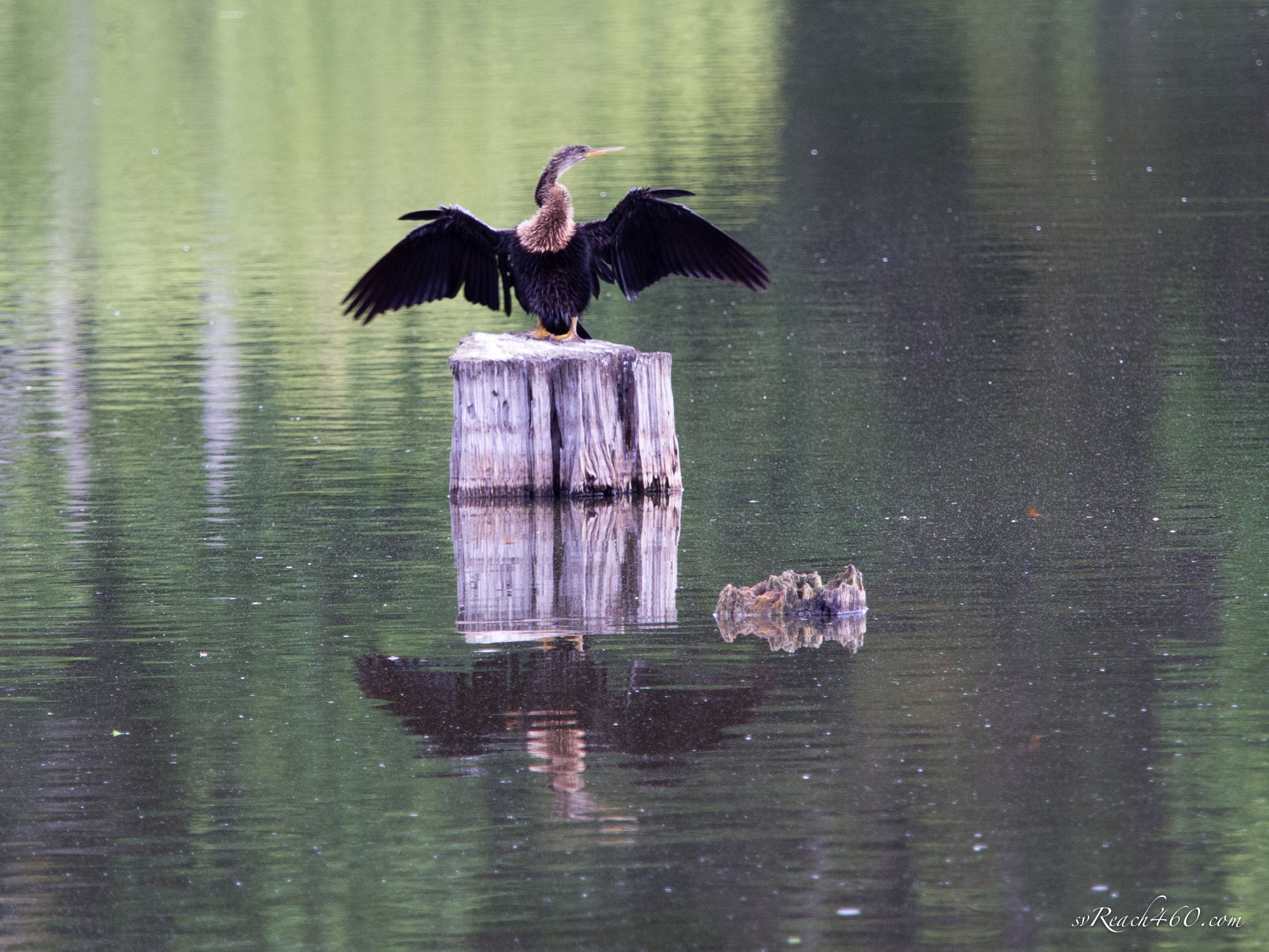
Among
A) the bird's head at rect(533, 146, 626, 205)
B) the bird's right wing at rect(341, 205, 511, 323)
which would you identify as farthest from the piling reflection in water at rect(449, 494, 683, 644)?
the bird's head at rect(533, 146, 626, 205)

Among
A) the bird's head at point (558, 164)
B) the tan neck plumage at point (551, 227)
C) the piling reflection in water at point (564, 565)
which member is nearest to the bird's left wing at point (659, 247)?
the tan neck plumage at point (551, 227)

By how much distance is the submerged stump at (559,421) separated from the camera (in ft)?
36.8

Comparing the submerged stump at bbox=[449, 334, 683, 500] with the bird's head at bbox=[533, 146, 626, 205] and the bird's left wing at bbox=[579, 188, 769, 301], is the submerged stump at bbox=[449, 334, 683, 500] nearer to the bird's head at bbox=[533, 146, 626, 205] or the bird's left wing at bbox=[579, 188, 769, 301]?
the bird's left wing at bbox=[579, 188, 769, 301]

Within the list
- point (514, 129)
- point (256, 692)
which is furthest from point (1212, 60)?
point (256, 692)

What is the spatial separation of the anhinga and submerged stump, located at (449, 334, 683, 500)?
1.16ft

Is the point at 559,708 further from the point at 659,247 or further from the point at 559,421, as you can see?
the point at 659,247

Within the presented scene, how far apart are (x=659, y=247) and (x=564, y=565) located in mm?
2570

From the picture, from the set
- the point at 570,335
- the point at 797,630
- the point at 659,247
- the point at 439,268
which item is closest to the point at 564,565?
the point at 797,630

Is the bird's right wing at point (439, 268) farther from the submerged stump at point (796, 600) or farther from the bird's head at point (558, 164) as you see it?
the submerged stump at point (796, 600)

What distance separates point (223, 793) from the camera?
6961 millimetres

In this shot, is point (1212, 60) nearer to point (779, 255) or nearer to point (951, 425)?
point (779, 255)

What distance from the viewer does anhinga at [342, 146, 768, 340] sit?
1151 centimetres

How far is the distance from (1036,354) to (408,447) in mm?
5260

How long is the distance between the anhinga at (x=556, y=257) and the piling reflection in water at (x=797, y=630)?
10.4ft
